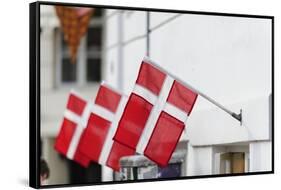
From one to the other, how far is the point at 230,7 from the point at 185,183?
25.3 inches

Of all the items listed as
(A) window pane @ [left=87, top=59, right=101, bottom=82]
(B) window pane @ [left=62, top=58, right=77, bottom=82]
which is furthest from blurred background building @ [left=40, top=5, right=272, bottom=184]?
(B) window pane @ [left=62, top=58, right=77, bottom=82]

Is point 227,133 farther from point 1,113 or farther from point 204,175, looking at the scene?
point 1,113

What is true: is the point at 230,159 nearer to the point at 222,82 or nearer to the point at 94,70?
the point at 222,82

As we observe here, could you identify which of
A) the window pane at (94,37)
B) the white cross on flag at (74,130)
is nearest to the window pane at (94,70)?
the window pane at (94,37)

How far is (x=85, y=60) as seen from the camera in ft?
22.4

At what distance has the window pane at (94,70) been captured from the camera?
263 inches

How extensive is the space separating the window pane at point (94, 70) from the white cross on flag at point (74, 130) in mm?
2844

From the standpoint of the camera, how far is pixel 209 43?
3.29 metres

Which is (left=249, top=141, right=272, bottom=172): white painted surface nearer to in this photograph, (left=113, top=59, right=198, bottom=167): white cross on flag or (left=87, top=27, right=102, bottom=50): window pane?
(left=113, top=59, right=198, bottom=167): white cross on flag

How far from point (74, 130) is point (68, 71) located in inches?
123

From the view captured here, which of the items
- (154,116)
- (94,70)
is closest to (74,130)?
(154,116)

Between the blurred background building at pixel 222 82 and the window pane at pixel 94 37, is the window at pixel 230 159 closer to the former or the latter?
the blurred background building at pixel 222 82

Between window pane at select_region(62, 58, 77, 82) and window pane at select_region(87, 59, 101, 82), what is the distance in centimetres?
14
